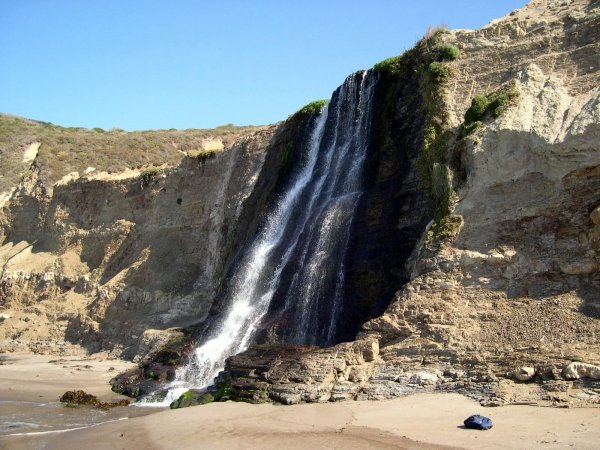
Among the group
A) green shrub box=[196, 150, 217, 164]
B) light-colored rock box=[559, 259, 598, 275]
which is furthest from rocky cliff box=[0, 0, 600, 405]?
green shrub box=[196, 150, 217, 164]

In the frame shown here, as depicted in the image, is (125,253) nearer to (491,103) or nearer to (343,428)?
(491,103)

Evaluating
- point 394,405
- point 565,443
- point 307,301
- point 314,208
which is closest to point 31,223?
point 314,208

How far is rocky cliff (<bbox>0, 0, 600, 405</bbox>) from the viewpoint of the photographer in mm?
12227

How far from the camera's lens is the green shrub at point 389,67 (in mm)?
21781

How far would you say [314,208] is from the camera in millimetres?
21500

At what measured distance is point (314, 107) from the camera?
26.4 metres

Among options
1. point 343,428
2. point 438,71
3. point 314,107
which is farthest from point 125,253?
point 343,428

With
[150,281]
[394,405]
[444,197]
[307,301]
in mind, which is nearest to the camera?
[394,405]

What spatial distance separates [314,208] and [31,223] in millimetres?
22061

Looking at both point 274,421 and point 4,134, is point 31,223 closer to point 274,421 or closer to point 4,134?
point 4,134

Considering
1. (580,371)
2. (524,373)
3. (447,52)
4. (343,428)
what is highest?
(447,52)

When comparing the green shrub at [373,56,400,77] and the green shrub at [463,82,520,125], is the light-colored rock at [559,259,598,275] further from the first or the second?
the green shrub at [373,56,400,77]

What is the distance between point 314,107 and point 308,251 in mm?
8939

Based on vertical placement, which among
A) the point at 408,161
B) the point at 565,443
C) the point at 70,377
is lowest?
the point at 70,377
